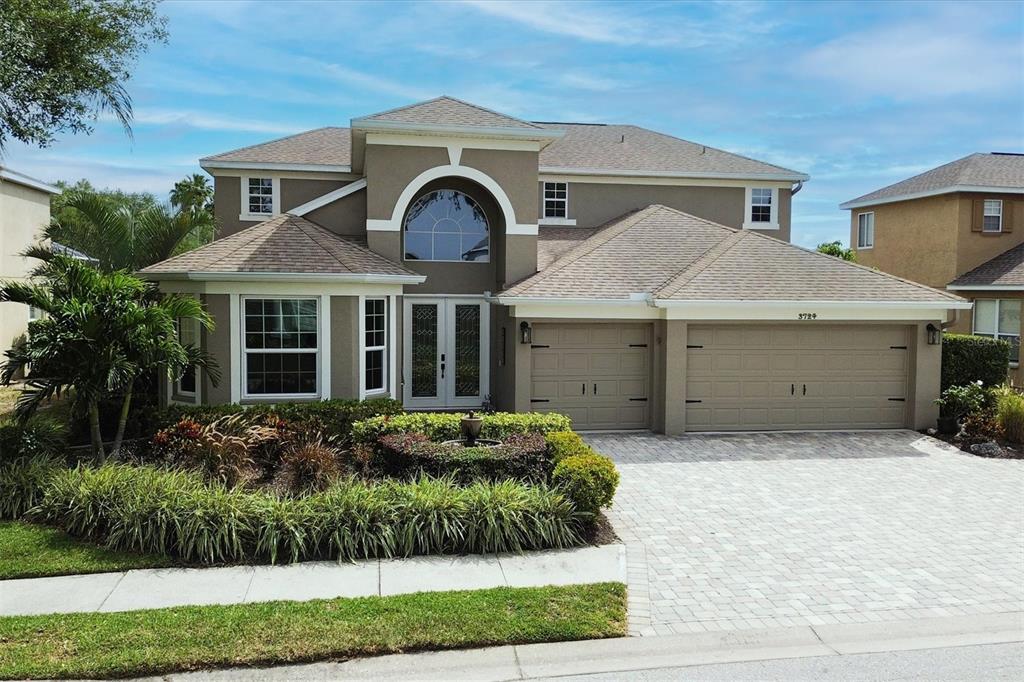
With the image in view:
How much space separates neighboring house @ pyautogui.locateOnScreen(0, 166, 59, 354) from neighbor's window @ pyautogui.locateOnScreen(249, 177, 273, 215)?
8622 mm

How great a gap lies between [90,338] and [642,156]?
49.2 feet

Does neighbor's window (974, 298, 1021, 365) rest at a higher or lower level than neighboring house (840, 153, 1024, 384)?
lower

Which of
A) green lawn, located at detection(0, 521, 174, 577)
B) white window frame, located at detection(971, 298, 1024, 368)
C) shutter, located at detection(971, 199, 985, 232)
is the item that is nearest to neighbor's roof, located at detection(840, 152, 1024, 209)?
shutter, located at detection(971, 199, 985, 232)

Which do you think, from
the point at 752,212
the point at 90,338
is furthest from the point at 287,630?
the point at 752,212

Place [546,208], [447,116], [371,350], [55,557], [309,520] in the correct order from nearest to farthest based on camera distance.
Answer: [55,557], [309,520], [371,350], [447,116], [546,208]

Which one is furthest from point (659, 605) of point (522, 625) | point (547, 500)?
point (547, 500)

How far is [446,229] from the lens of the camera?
16828mm

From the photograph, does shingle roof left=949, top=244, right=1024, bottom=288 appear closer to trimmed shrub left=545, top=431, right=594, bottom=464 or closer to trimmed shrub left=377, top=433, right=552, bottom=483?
trimmed shrub left=545, top=431, right=594, bottom=464

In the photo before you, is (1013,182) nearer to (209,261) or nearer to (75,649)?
(209,261)

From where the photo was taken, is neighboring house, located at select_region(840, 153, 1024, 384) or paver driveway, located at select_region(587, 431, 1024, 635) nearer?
paver driveway, located at select_region(587, 431, 1024, 635)

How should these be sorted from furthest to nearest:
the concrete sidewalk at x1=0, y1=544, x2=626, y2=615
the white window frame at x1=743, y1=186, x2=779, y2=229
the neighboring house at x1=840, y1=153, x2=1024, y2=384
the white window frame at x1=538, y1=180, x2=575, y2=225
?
the white window frame at x1=743, y1=186, x2=779, y2=229, the neighboring house at x1=840, y1=153, x2=1024, y2=384, the white window frame at x1=538, y1=180, x2=575, y2=225, the concrete sidewalk at x1=0, y1=544, x2=626, y2=615

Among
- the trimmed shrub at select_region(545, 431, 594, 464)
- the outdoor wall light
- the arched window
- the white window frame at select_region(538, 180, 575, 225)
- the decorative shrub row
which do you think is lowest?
the decorative shrub row

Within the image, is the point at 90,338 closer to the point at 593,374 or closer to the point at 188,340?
the point at 188,340

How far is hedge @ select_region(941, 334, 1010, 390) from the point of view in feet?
53.6
